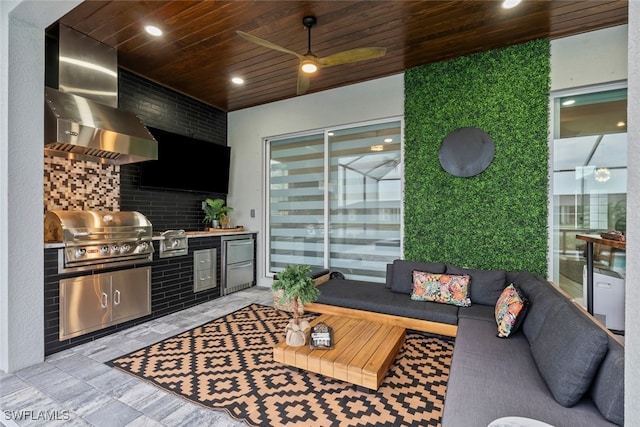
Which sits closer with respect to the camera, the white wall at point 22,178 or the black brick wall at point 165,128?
the white wall at point 22,178

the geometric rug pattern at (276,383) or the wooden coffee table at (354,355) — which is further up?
the wooden coffee table at (354,355)

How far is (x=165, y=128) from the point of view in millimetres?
4496

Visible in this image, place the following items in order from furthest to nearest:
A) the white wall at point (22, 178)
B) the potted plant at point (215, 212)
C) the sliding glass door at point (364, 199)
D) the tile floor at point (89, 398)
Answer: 1. the potted plant at point (215, 212)
2. the sliding glass door at point (364, 199)
3. the white wall at point (22, 178)
4. the tile floor at point (89, 398)

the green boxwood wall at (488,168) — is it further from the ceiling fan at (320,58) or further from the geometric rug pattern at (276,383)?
the ceiling fan at (320,58)

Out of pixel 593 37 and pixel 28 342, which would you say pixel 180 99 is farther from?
pixel 593 37

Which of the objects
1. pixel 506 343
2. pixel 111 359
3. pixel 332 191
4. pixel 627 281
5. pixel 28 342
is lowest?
pixel 111 359

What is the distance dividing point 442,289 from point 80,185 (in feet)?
13.9

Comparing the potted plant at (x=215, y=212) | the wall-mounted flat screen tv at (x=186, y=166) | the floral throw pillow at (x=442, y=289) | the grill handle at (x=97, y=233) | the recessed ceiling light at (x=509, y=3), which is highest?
the recessed ceiling light at (x=509, y=3)

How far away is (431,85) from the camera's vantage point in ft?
12.5

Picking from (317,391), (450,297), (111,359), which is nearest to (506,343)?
(450,297)

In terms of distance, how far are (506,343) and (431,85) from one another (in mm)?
3062

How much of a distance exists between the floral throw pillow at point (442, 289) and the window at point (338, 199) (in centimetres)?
91

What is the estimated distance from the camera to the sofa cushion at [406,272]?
3.40 metres

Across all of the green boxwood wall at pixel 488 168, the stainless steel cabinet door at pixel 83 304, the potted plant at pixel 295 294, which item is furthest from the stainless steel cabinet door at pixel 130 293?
the green boxwood wall at pixel 488 168
